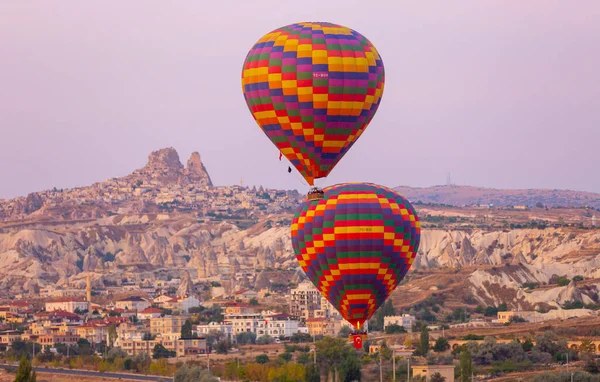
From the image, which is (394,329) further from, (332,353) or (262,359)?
(332,353)

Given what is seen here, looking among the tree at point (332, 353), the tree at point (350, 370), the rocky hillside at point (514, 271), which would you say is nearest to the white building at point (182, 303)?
the rocky hillside at point (514, 271)

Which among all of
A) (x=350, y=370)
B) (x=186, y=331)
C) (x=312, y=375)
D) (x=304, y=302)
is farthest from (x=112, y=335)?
(x=312, y=375)

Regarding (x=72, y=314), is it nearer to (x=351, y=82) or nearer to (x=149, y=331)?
(x=149, y=331)

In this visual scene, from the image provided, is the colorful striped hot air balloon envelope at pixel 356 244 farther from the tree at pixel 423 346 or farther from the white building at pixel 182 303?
the white building at pixel 182 303

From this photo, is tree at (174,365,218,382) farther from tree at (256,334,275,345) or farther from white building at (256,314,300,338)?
white building at (256,314,300,338)

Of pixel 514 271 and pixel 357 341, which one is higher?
pixel 514 271

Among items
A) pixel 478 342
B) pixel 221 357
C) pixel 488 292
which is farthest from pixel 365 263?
pixel 488 292
